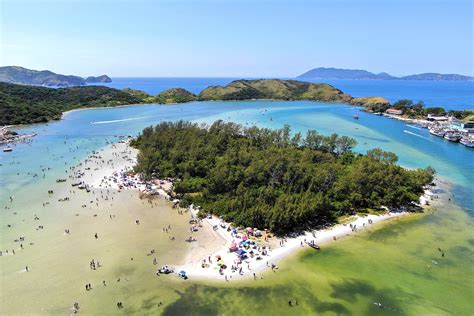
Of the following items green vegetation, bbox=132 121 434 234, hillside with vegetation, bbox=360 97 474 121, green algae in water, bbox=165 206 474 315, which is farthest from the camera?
hillside with vegetation, bbox=360 97 474 121

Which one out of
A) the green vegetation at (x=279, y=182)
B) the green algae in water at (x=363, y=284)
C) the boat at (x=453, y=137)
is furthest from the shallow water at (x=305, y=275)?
the boat at (x=453, y=137)

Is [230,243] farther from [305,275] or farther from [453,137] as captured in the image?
[453,137]

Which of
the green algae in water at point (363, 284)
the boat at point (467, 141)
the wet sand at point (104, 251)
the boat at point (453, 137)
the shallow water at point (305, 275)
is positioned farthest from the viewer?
the boat at point (453, 137)

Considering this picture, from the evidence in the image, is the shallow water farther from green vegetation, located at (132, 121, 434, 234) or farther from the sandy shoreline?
green vegetation, located at (132, 121, 434, 234)

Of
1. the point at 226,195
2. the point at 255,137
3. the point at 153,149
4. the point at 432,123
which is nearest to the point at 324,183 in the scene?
the point at 226,195

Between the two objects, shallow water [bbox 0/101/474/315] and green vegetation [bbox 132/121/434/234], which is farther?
green vegetation [bbox 132/121/434/234]

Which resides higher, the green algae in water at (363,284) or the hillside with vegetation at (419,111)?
the hillside with vegetation at (419,111)

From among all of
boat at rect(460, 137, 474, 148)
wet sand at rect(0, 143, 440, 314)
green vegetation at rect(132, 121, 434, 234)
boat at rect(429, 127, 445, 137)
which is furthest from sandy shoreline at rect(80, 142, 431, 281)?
boat at rect(429, 127, 445, 137)

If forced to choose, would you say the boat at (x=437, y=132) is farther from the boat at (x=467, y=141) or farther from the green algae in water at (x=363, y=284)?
the green algae in water at (x=363, y=284)

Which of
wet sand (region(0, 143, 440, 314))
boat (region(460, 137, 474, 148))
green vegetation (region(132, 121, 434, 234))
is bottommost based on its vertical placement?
wet sand (region(0, 143, 440, 314))
